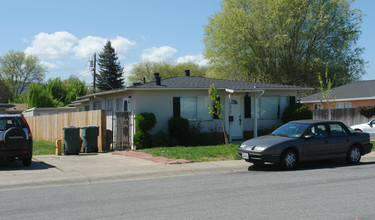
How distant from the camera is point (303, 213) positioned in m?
6.38

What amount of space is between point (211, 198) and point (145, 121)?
36.6ft

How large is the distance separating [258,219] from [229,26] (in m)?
31.4

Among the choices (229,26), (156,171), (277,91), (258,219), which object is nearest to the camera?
(258,219)

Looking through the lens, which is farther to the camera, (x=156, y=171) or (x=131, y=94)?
(x=131, y=94)

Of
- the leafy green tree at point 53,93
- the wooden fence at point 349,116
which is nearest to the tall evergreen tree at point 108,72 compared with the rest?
the leafy green tree at point 53,93

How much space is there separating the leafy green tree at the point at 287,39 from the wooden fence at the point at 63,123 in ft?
55.4

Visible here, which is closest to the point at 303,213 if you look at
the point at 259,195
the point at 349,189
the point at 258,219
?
the point at 258,219

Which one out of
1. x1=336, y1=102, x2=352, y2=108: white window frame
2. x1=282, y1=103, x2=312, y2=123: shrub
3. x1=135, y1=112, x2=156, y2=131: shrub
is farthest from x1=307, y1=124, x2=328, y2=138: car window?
x1=336, y1=102, x2=352, y2=108: white window frame

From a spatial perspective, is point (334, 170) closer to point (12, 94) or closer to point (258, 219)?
point (258, 219)

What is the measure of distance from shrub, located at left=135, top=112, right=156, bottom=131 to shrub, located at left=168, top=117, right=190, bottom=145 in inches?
39.7

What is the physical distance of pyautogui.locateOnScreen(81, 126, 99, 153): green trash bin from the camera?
1766cm

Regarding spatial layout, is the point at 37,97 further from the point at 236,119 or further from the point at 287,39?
the point at 236,119

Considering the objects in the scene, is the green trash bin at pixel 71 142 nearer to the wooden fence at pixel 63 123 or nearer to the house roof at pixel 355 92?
the wooden fence at pixel 63 123

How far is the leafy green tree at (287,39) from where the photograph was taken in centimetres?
3450
